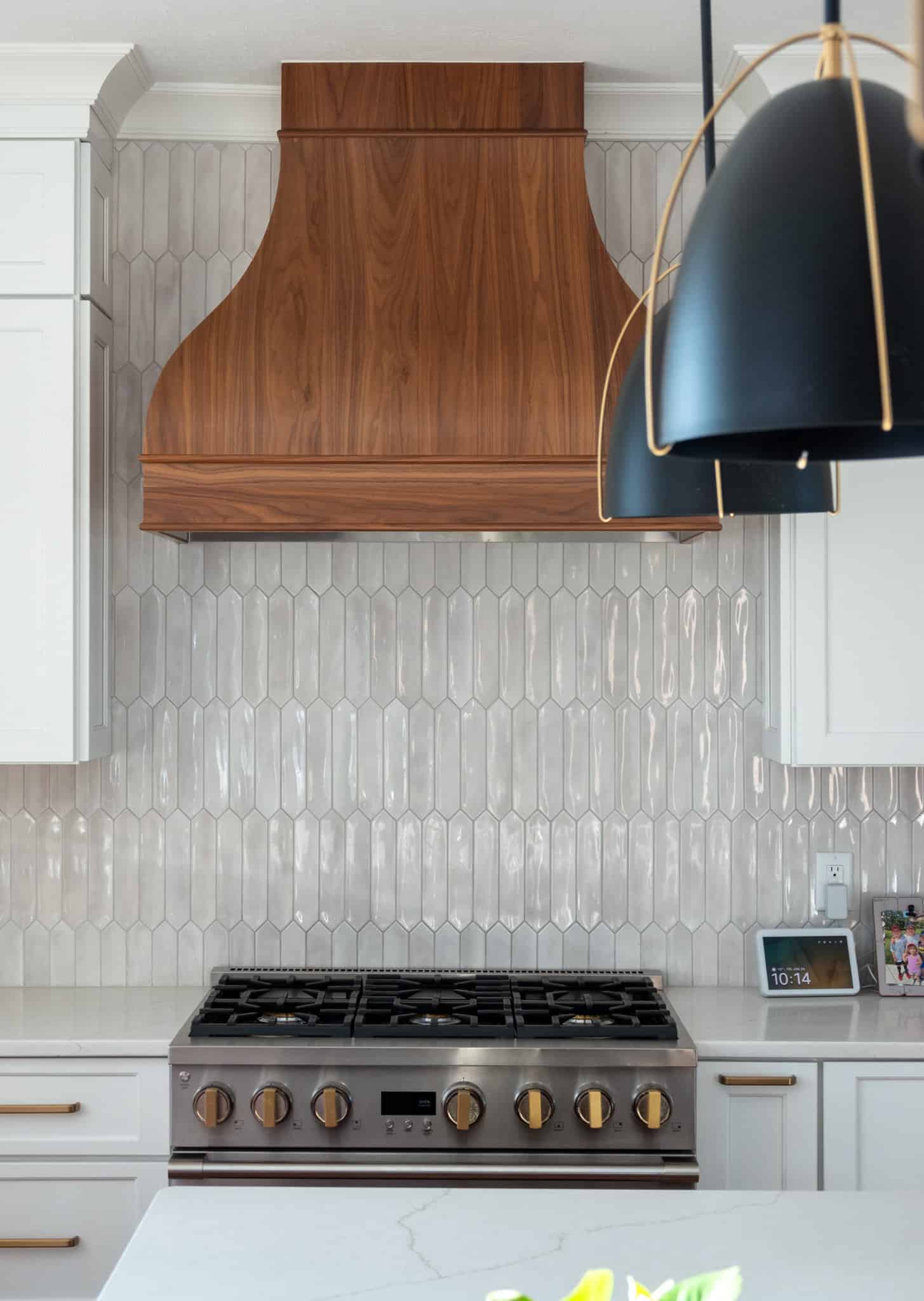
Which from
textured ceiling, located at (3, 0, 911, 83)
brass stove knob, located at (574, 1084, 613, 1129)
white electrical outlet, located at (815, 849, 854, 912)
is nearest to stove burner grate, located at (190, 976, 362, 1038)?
A: brass stove knob, located at (574, 1084, 613, 1129)

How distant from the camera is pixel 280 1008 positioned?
260cm

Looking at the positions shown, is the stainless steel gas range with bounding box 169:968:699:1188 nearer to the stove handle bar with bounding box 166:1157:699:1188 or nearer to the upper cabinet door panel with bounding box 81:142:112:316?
the stove handle bar with bounding box 166:1157:699:1188

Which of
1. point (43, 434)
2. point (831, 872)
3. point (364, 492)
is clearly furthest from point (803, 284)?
point (831, 872)

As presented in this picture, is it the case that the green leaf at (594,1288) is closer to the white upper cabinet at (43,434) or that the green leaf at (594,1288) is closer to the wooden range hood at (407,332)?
the wooden range hood at (407,332)

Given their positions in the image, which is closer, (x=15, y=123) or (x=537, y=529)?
(x=537, y=529)

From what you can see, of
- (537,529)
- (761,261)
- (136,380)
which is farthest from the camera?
(136,380)

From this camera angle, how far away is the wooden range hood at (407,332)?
95.8 inches

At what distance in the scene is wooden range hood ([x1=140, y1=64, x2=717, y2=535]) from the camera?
2434 millimetres

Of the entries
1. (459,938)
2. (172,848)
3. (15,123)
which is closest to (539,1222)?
(459,938)

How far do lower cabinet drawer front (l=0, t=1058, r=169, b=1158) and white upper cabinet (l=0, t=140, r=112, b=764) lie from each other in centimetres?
64

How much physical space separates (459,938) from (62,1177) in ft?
3.28

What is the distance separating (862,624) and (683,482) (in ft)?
4.66

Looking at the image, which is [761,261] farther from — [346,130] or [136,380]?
[136,380]

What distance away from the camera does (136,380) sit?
115 inches
